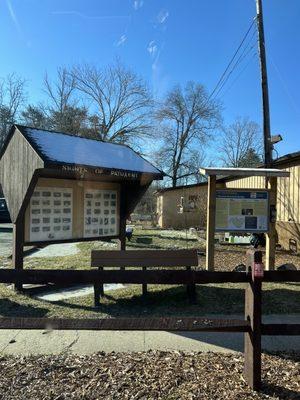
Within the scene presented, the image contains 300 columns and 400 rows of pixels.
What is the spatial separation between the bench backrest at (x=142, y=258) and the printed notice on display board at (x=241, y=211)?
212cm

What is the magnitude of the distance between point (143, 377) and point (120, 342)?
111 centimetres

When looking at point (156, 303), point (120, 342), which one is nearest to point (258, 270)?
point (120, 342)

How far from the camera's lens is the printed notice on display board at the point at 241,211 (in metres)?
8.99

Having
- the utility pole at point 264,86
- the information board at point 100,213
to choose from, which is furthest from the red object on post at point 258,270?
the utility pole at point 264,86

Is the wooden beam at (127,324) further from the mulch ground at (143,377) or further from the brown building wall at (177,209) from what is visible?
the brown building wall at (177,209)

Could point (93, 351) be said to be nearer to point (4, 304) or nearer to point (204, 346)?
point (204, 346)

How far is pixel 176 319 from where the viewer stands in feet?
12.4

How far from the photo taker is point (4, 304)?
22.2ft

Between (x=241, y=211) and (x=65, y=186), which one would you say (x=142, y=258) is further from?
(x=241, y=211)

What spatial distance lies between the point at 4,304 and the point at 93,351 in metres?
2.70

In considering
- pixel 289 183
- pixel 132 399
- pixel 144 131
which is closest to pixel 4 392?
pixel 132 399

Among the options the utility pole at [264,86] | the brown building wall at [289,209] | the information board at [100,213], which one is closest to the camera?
the information board at [100,213]

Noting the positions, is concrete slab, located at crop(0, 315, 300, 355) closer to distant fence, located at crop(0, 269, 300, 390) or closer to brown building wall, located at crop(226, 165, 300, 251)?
distant fence, located at crop(0, 269, 300, 390)

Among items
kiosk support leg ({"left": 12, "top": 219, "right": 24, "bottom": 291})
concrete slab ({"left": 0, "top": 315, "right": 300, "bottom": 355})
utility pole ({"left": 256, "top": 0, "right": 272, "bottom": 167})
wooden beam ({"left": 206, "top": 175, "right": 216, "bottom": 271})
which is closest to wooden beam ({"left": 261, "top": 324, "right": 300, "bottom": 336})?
concrete slab ({"left": 0, "top": 315, "right": 300, "bottom": 355})
